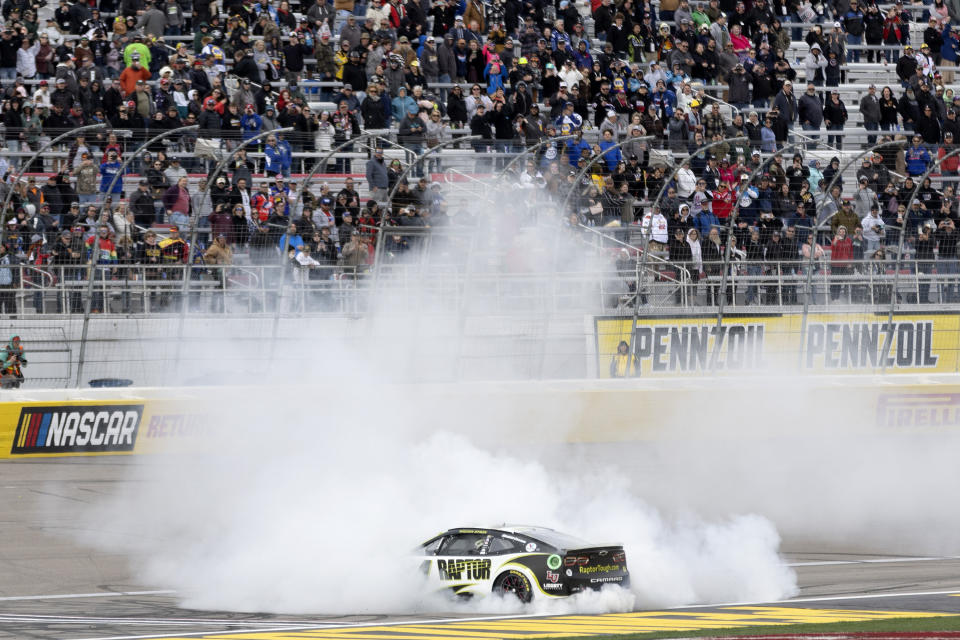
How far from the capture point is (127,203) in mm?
18016

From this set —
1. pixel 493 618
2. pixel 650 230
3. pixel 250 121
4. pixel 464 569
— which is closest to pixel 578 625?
pixel 493 618

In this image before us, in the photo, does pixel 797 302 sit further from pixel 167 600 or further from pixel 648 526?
pixel 167 600

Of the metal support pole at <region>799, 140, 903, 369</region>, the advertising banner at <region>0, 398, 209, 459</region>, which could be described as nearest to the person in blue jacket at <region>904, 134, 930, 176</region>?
the metal support pole at <region>799, 140, 903, 369</region>

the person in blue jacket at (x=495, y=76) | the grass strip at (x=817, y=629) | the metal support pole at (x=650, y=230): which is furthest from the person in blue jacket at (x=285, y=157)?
the grass strip at (x=817, y=629)

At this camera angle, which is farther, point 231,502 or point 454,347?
point 454,347

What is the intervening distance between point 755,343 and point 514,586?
7.84 m

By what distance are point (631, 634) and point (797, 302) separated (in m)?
9.40

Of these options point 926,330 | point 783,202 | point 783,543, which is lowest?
point 783,543

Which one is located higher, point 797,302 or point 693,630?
point 797,302

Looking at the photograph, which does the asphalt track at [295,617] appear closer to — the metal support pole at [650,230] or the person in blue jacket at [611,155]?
the metal support pole at [650,230]

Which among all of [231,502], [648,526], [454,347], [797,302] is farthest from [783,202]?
Answer: [231,502]

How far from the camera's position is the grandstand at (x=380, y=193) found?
17.8 meters

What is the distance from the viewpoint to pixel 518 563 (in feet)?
38.4

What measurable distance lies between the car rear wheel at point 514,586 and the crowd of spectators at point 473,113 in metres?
6.57
